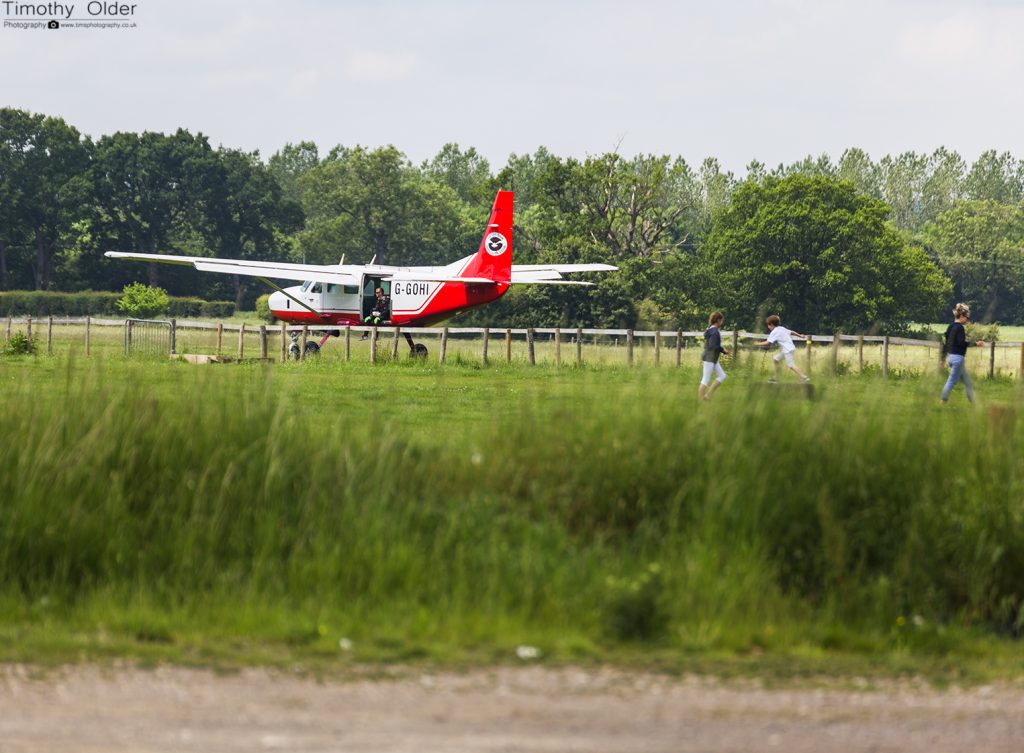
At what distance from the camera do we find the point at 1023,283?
4395 inches

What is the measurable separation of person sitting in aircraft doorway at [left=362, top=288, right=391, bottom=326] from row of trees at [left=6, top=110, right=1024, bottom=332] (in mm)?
23709

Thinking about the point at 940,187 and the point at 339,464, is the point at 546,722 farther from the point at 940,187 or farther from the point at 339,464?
the point at 940,187

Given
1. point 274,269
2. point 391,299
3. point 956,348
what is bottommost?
point 956,348

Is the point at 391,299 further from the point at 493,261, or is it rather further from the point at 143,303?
the point at 143,303

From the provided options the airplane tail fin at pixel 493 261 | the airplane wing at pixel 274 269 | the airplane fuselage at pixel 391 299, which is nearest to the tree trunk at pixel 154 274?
the airplane wing at pixel 274 269

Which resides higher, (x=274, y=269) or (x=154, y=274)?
(x=154, y=274)

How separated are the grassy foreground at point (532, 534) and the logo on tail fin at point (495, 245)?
35407 millimetres

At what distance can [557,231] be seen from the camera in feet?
263

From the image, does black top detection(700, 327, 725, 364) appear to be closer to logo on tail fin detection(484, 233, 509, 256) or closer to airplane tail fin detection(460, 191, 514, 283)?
airplane tail fin detection(460, 191, 514, 283)

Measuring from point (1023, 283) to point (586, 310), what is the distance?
169ft

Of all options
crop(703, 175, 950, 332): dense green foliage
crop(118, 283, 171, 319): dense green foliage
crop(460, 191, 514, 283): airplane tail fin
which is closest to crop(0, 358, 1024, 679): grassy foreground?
crop(460, 191, 514, 283): airplane tail fin

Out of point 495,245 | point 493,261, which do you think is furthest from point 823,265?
point 493,261

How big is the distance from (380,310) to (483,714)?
38.9m

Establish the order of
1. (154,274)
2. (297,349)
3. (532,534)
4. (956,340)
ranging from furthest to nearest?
(154,274) < (297,349) < (956,340) < (532,534)
